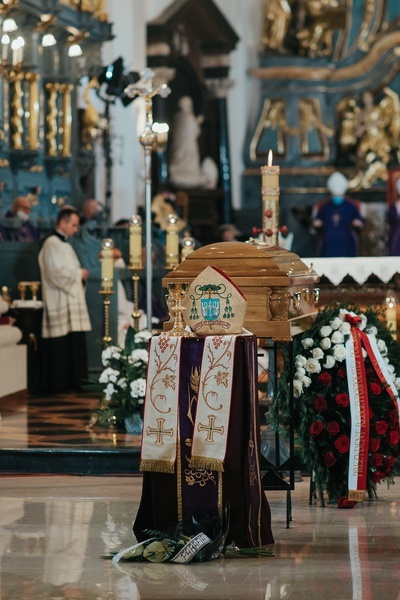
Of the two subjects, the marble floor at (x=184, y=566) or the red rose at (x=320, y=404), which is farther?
the red rose at (x=320, y=404)

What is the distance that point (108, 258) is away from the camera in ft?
34.3

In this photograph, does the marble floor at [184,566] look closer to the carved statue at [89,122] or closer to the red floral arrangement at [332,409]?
the red floral arrangement at [332,409]

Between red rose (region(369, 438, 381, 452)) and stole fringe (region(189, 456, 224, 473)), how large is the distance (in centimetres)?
155

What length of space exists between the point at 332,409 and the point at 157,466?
1.56 meters

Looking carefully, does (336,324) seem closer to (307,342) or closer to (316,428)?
(307,342)

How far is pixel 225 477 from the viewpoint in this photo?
245 inches

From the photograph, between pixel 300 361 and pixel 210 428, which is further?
pixel 300 361

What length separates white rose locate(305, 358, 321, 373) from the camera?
748 centimetres

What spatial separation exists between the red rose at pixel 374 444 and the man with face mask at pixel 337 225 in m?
13.3

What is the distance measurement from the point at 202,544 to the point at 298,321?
1.94 meters

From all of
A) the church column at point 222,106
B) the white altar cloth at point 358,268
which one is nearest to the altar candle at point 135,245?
the white altar cloth at point 358,268

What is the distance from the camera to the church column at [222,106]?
74.5 feet

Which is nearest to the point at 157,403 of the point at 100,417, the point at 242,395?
the point at 242,395

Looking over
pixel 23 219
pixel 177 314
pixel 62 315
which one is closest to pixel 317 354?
pixel 177 314
